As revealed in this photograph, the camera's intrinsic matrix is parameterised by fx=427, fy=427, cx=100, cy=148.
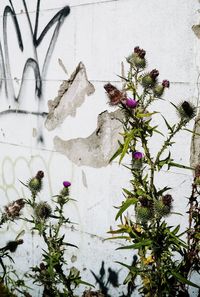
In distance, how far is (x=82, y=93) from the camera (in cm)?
271

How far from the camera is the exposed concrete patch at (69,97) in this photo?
8.82ft

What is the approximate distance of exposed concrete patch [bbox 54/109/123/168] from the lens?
2.54 m

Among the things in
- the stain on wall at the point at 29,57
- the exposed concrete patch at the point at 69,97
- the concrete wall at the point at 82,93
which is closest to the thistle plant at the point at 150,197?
the concrete wall at the point at 82,93

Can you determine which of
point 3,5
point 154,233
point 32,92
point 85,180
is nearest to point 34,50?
point 32,92

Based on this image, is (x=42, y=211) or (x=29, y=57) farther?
(x=29, y=57)

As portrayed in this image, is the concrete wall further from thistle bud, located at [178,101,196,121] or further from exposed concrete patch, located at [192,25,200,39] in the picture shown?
thistle bud, located at [178,101,196,121]

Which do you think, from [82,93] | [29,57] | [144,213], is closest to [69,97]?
[82,93]

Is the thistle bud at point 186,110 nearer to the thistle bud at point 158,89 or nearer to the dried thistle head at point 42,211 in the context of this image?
the thistle bud at point 158,89

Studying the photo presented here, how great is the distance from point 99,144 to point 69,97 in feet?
1.31

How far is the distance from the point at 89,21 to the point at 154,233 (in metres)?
1.44

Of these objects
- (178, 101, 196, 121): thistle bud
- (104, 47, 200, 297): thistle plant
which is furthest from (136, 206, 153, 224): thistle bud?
(178, 101, 196, 121): thistle bud

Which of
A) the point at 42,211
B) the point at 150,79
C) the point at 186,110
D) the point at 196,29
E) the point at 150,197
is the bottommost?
the point at 42,211

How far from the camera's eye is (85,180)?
108 inches

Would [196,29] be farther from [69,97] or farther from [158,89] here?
[69,97]
